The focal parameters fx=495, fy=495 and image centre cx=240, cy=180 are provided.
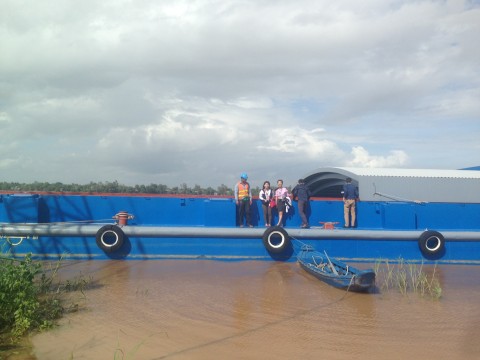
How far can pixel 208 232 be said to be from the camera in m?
12.2

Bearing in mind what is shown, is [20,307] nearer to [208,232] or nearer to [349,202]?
[208,232]

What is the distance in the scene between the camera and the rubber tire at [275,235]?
→ 12138 millimetres

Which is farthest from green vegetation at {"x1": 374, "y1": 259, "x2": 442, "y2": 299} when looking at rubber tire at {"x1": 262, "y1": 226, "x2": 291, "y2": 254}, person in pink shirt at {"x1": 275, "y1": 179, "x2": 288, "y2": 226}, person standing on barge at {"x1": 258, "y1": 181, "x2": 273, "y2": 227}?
person standing on barge at {"x1": 258, "y1": 181, "x2": 273, "y2": 227}

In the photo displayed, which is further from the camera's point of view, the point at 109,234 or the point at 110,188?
the point at 110,188

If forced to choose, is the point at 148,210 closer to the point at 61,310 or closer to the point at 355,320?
the point at 61,310

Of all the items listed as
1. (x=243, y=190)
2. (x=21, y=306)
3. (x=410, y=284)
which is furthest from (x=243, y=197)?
(x=21, y=306)

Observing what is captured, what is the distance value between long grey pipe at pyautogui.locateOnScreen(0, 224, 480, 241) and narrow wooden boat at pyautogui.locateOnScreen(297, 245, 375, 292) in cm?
69

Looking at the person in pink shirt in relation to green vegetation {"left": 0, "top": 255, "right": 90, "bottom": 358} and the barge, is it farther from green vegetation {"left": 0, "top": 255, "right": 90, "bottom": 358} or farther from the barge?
green vegetation {"left": 0, "top": 255, "right": 90, "bottom": 358}

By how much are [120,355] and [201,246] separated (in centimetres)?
653

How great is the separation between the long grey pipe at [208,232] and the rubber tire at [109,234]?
0.45ft

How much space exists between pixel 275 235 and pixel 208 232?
5.43ft

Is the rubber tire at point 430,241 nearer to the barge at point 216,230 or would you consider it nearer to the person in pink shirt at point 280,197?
the barge at point 216,230

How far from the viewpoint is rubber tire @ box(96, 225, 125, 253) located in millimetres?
11797

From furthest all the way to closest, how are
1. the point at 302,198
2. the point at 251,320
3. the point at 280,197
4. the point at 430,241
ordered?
1. the point at 302,198
2. the point at 280,197
3. the point at 430,241
4. the point at 251,320
